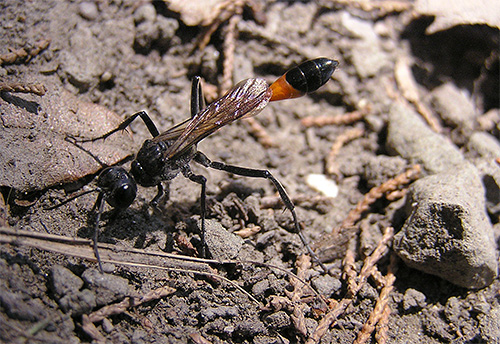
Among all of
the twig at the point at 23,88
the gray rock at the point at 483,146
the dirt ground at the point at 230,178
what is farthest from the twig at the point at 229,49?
the gray rock at the point at 483,146

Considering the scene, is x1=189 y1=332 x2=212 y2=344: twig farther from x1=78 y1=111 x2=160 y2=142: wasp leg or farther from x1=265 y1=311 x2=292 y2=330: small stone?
x1=78 y1=111 x2=160 y2=142: wasp leg

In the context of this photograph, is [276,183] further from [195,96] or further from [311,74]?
[195,96]

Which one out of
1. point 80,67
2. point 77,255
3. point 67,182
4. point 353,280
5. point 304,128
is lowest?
point 353,280

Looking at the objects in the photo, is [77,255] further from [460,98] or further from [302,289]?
[460,98]

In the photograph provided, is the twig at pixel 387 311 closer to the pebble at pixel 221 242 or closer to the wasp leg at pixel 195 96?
the pebble at pixel 221 242

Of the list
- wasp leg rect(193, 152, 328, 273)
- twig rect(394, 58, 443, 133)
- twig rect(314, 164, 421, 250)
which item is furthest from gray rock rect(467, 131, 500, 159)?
wasp leg rect(193, 152, 328, 273)

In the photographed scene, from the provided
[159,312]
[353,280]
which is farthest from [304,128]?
[159,312]
